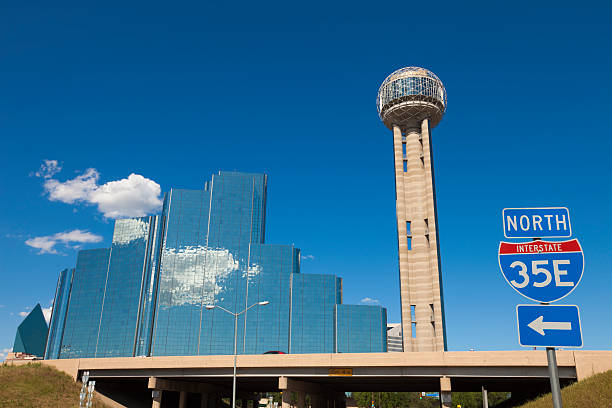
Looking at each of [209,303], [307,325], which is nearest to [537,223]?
[209,303]

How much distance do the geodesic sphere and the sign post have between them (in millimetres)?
90311

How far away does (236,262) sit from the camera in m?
196

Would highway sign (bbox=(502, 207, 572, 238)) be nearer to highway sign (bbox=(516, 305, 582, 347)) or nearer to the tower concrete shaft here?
highway sign (bbox=(516, 305, 582, 347))

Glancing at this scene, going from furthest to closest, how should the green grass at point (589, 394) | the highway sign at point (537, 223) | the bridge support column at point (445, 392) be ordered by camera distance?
the bridge support column at point (445, 392), the green grass at point (589, 394), the highway sign at point (537, 223)

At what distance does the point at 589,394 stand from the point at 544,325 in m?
29.9

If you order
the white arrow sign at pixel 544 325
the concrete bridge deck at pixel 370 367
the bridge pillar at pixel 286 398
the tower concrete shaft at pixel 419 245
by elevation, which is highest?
the tower concrete shaft at pixel 419 245

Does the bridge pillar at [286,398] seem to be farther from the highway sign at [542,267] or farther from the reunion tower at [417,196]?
the highway sign at [542,267]

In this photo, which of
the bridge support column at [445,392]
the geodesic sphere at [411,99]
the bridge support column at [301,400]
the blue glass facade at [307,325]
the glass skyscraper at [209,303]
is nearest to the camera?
the bridge support column at [445,392]

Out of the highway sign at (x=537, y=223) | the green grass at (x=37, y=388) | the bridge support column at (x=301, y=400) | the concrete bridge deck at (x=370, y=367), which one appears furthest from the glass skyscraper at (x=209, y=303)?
the highway sign at (x=537, y=223)

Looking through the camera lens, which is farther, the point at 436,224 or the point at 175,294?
the point at 175,294

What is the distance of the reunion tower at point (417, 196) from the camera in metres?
82.6

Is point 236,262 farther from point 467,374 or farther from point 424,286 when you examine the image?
point 467,374

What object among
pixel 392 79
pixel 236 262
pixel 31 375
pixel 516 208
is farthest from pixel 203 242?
pixel 516 208

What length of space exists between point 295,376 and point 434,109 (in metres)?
65.7
